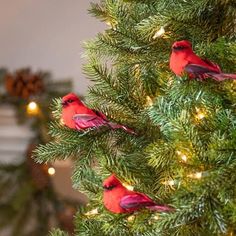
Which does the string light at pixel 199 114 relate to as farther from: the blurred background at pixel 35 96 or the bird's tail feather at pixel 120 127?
the blurred background at pixel 35 96

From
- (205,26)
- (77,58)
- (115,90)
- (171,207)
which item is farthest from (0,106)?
(171,207)

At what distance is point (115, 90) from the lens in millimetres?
692

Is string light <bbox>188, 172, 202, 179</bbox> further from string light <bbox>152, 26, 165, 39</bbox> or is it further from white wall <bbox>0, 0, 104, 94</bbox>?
white wall <bbox>0, 0, 104, 94</bbox>

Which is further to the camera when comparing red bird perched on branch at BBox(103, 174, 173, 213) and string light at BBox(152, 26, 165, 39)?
string light at BBox(152, 26, 165, 39)

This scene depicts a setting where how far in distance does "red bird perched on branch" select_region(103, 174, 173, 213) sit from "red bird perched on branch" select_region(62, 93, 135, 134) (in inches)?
4.2

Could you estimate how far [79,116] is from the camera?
60cm

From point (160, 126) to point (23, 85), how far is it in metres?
0.82

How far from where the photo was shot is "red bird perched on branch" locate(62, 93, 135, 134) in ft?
1.97

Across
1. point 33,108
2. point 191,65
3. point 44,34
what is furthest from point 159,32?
point 44,34

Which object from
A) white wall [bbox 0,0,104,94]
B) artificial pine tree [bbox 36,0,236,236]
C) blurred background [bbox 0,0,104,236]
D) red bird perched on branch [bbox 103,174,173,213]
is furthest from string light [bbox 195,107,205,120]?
white wall [bbox 0,0,104,94]

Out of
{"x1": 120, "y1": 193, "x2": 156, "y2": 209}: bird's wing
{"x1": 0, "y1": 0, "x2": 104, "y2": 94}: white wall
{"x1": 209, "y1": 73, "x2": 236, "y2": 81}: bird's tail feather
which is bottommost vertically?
{"x1": 120, "y1": 193, "x2": 156, "y2": 209}: bird's wing

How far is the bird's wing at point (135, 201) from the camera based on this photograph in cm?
50

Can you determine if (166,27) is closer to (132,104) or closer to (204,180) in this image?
(132,104)

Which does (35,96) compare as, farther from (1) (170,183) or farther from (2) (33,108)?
(1) (170,183)
